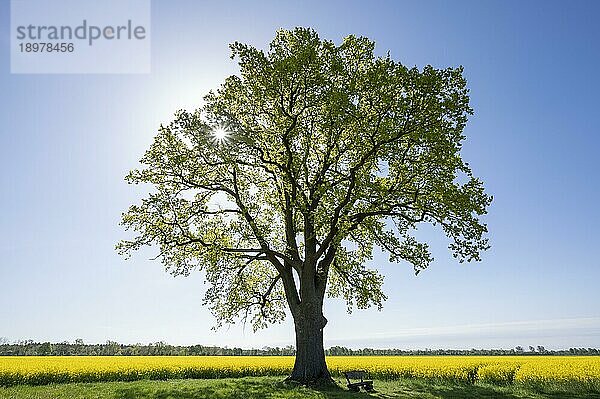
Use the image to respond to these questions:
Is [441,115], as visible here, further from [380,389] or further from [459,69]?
[380,389]

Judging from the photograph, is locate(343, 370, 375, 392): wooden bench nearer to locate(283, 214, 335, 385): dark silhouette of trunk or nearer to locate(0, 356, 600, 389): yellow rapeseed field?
locate(283, 214, 335, 385): dark silhouette of trunk

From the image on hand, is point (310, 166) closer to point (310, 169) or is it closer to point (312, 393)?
point (310, 169)

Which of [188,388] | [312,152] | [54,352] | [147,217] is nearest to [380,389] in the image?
[188,388]

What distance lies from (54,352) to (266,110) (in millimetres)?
49125

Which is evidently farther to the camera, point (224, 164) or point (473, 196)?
point (224, 164)

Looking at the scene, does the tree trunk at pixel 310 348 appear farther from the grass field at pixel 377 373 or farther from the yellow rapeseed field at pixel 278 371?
the yellow rapeseed field at pixel 278 371

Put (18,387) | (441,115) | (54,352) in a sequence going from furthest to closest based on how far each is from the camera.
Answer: (54,352) → (18,387) → (441,115)

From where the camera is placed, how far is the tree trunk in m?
22.4

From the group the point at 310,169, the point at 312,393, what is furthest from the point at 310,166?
the point at 312,393

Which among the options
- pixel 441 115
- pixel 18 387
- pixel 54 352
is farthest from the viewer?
pixel 54 352

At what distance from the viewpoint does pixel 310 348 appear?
2288cm

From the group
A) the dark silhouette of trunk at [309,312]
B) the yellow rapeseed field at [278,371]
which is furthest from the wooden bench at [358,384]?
the yellow rapeseed field at [278,371]

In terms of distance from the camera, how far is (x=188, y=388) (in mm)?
22062

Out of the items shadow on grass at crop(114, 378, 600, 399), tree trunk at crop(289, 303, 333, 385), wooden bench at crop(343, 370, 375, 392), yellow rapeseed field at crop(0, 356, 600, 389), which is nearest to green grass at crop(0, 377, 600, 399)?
shadow on grass at crop(114, 378, 600, 399)
